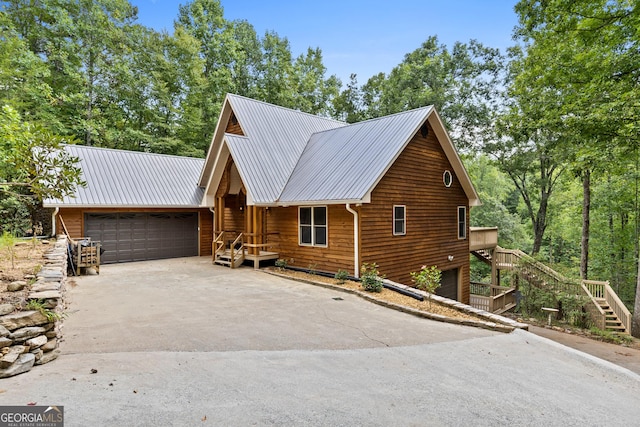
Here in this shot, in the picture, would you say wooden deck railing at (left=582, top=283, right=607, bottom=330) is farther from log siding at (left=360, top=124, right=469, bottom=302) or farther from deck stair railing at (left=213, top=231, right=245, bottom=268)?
deck stair railing at (left=213, top=231, right=245, bottom=268)

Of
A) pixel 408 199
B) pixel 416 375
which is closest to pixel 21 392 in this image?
pixel 416 375

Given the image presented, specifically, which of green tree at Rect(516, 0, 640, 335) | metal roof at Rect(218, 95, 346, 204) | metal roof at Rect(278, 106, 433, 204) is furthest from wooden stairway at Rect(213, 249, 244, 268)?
green tree at Rect(516, 0, 640, 335)

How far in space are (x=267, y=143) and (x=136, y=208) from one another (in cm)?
600

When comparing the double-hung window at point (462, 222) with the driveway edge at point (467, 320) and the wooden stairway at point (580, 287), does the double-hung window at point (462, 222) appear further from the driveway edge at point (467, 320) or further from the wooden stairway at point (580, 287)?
the driveway edge at point (467, 320)

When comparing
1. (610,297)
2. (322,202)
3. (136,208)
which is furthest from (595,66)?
(136,208)

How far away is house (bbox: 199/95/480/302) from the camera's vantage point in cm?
1040

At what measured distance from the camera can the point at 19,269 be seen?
596cm

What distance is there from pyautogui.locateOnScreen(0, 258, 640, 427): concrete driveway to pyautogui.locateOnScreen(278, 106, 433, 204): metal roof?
159 inches

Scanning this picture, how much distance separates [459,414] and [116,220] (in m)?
14.1

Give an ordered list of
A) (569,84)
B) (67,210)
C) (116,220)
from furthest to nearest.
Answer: (116,220) → (67,210) → (569,84)

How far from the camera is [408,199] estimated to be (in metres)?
11.6

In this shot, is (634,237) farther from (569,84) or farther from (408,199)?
(408,199)

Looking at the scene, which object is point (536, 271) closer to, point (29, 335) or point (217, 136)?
point (217, 136)

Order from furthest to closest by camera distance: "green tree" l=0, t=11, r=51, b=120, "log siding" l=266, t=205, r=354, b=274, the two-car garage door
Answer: "green tree" l=0, t=11, r=51, b=120, the two-car garage door, "log siding" l=266, t=205, r=354, b=274
